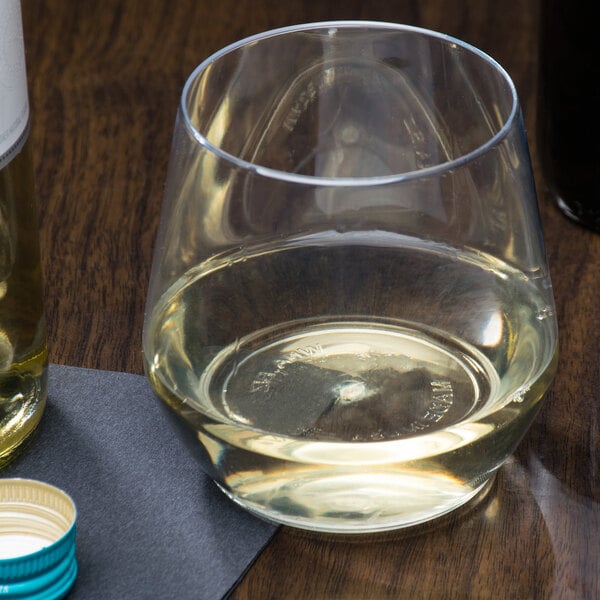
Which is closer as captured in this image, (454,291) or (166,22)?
(454,291)

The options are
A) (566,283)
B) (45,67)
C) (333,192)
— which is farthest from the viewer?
(45,67)

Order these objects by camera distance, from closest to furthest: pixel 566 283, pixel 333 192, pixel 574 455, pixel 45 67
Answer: pixel 333 192, pixel 574 455, pixel 566 283, pixel 45 67

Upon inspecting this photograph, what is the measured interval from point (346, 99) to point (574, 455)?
0.19 m

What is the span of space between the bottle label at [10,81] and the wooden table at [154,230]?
0.47ft

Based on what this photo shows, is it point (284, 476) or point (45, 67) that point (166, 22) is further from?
point (284, 476)

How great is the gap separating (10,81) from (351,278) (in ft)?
0.61

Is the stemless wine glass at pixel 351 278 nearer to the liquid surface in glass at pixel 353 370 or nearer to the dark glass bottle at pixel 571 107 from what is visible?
the liquid surface in glass at pixel 353 370

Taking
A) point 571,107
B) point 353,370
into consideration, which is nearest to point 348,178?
point 353,370

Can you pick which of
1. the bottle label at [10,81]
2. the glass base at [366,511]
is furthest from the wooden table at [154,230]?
the bottle label at [10,81]

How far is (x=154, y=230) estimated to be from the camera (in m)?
0.74

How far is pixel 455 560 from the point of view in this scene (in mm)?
529

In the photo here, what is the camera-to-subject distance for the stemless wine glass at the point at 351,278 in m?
0.51

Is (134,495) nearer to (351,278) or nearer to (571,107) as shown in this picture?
(351,278)

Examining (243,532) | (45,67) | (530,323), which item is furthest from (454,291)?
(45,67)
